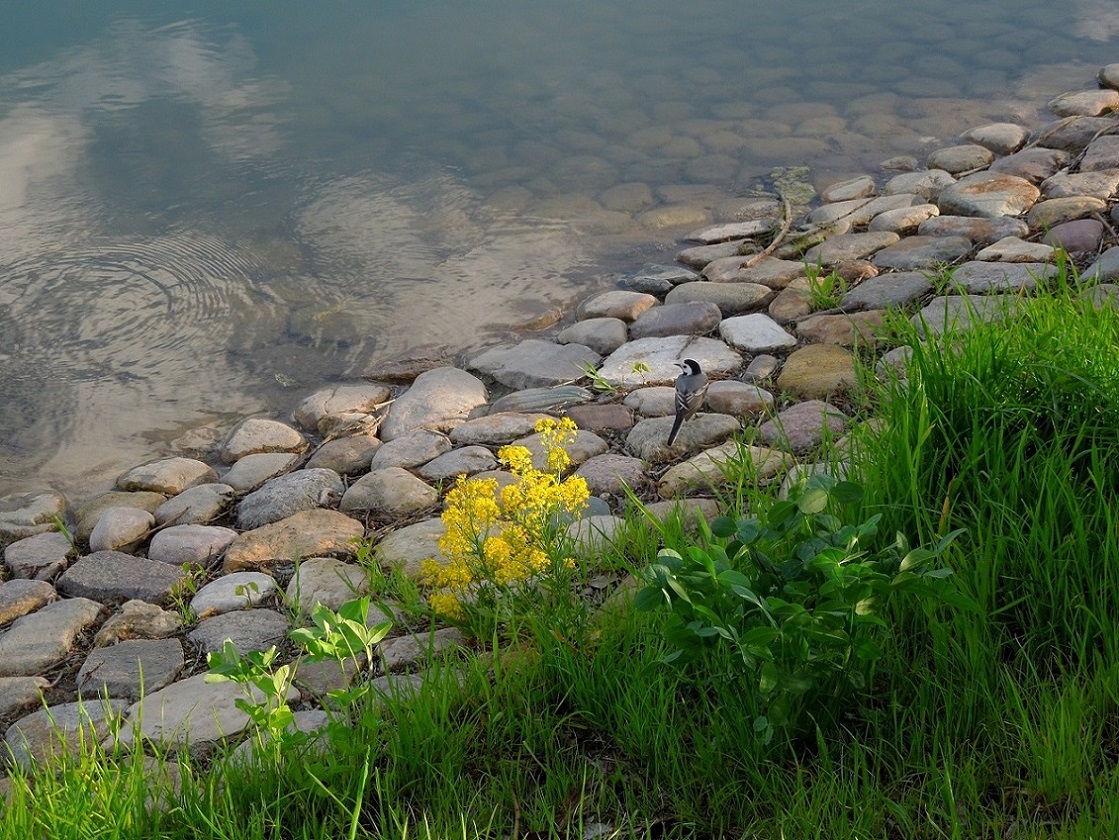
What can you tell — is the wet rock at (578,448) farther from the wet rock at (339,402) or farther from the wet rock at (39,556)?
the wet rock at (39,556)

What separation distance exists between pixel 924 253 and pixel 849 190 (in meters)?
1.46

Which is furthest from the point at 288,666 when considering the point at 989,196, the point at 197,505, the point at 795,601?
the point at 989,196

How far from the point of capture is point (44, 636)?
2.72m

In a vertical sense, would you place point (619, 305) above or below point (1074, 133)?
below

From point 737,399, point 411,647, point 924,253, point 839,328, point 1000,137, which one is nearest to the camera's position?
point 411,647

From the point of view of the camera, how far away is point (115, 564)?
3.05 meters

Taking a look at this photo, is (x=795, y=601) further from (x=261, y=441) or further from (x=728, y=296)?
(x=728, y=296)

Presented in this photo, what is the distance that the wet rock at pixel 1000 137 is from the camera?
5.77m

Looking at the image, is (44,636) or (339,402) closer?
(44,636)

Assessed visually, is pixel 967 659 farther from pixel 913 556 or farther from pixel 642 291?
pixel 642 291

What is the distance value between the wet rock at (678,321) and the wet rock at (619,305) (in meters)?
0.13

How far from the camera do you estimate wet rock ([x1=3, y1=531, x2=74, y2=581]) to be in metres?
3.13

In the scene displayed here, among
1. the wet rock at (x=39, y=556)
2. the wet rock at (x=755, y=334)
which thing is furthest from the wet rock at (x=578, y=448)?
the wet rock at (x=39, y=556)

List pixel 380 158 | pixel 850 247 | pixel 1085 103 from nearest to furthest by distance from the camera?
1. pixel 850 247
2. pixel 1085 103
3. pixel 380 158
